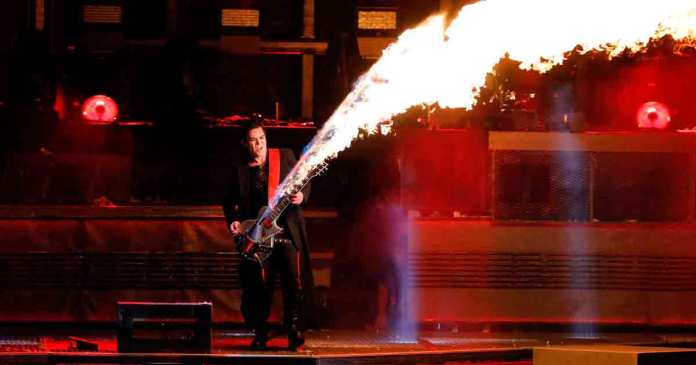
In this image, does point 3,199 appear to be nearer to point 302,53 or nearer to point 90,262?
point 90,262

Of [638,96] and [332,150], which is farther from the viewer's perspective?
[638,96]

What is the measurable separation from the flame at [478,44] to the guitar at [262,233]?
739 mm

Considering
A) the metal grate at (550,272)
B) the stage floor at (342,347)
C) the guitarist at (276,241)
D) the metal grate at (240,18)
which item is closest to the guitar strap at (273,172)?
the guitarist at (276,241)

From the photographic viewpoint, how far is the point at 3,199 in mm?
16812

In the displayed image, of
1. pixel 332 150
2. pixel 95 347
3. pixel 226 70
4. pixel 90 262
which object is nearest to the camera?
pixel 95 347

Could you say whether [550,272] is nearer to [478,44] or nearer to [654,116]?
[654,116]

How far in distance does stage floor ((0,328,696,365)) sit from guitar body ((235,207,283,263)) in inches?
40.8

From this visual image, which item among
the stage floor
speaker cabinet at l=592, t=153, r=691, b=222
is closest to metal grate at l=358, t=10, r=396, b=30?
speaker cabinet at l=592, t=153, r=691, b=222

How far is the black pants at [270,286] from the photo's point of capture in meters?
13.7

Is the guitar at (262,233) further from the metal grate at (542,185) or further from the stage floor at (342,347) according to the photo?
the metal grate at (542,185)

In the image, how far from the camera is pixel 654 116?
55.2ft

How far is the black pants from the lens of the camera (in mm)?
13703

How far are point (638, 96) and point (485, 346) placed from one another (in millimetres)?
4858

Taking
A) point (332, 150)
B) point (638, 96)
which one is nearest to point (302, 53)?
point (332, 150)
